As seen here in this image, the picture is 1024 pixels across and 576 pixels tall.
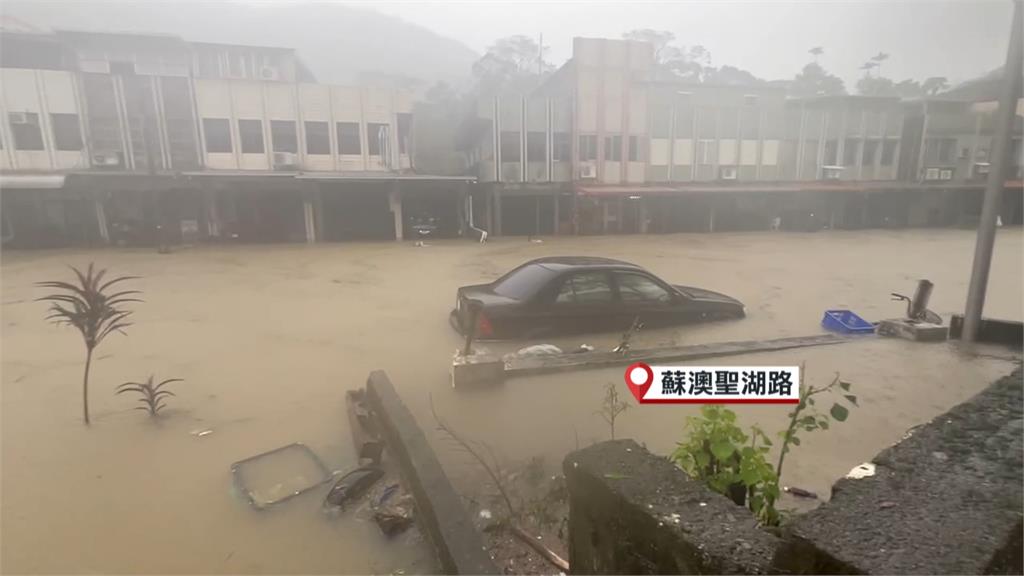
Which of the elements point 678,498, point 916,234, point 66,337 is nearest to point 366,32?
point 916,234

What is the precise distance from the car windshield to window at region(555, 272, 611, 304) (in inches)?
9.7

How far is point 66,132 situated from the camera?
707 inches

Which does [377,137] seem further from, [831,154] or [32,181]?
[831,154]

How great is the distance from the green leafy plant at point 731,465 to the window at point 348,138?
20.6 meters

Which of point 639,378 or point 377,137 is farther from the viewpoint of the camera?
point 377,137

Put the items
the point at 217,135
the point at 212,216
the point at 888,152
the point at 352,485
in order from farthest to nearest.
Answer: the point at 888,152
the point at 217,135
the point at 212,216
the point at 352,485

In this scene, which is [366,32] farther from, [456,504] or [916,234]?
[456,504]

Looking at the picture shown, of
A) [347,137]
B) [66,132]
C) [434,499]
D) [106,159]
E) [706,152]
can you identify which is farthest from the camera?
[706,152]

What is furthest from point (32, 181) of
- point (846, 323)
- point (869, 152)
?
point (869, 152)

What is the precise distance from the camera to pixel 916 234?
23.6 meters

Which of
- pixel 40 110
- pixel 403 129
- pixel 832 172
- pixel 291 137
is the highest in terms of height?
pixel 40 110

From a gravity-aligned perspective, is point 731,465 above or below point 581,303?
above

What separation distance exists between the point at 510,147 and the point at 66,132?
52.5 feet

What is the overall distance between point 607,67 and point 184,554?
78.3 feet
